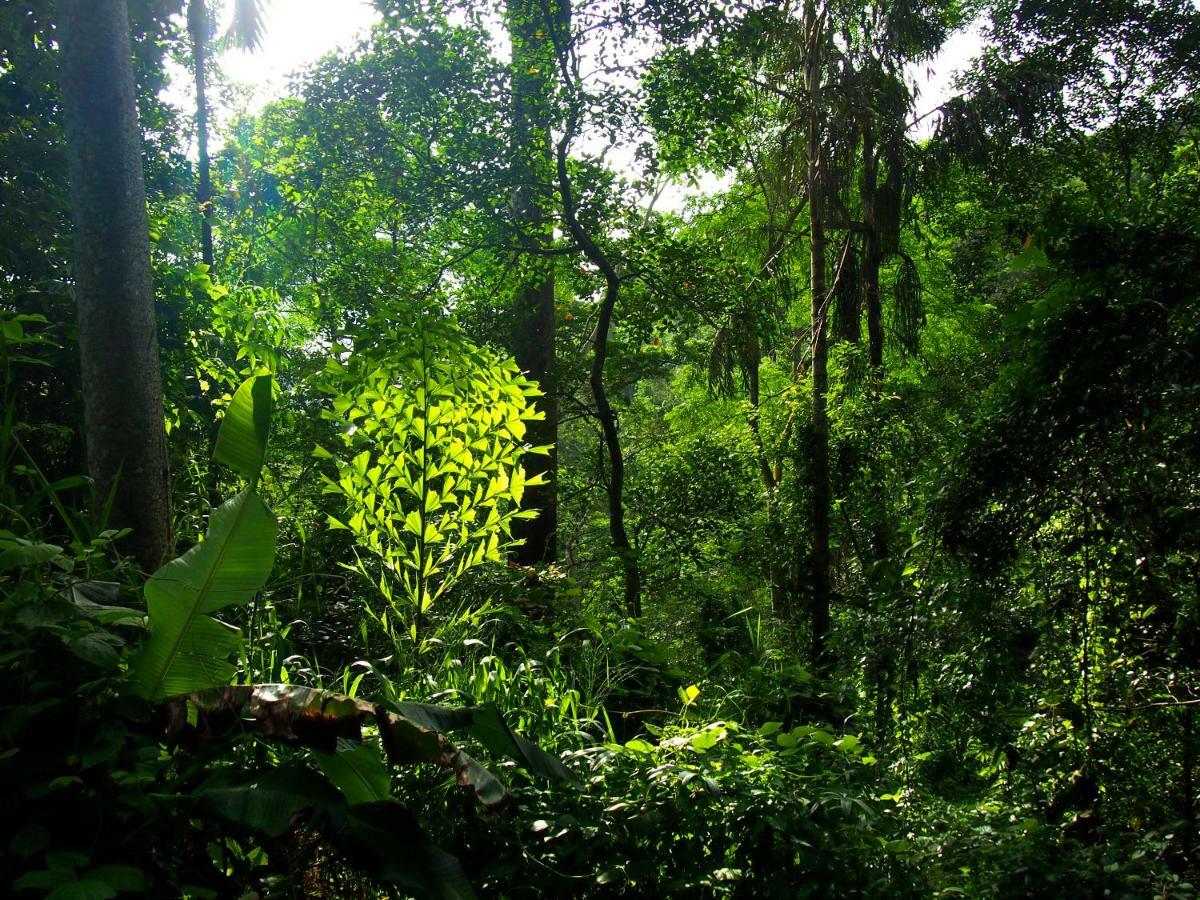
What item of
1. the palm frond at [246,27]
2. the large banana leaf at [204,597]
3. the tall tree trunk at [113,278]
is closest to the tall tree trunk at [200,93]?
the palm frond at [246,27]

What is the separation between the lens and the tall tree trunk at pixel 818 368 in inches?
360

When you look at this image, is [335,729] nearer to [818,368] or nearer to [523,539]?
Result: [523,539]

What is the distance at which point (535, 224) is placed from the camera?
7.80 m

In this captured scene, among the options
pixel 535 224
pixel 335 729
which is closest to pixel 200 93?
pixel 535 224

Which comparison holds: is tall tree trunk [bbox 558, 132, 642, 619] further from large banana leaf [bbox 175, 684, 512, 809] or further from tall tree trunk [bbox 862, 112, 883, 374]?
large banana leaf [bbox 175, 684, 512, 809]

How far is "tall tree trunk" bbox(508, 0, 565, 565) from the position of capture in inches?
275

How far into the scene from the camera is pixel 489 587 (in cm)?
516

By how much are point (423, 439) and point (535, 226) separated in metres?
4.39

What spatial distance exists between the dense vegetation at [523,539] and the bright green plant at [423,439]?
0.09 ft

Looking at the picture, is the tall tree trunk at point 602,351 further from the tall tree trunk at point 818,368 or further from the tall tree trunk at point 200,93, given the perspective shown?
Result: the tall tree trunk at point 200,93

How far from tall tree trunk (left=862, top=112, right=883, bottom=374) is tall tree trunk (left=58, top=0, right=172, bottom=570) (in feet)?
29.2

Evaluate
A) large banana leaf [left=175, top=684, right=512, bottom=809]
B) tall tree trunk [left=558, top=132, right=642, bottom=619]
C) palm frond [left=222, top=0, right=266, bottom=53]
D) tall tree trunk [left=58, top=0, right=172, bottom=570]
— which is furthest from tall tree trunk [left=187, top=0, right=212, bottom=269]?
large banana leaf [left=175, top=684, right=512, bottom=809]

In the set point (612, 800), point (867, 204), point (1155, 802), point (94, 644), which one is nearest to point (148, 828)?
point (94, 644)

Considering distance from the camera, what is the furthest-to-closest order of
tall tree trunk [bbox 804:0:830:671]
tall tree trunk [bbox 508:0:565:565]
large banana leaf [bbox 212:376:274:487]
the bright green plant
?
tall tree trunk [bbox 804:0:830:671], tall tree trunk [bbox 508:0:565:565], the bright green plant, large banana leaf [bbox 212:376:274:487]
